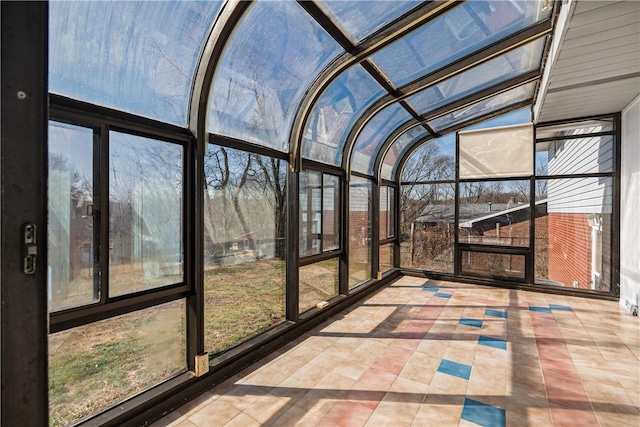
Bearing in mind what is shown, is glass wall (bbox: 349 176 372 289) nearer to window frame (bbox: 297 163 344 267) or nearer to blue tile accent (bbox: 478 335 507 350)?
window frame (bbox: 297 163 344 267)

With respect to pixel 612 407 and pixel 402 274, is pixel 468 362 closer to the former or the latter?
pixel 612 407

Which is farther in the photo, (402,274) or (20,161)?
(402,274)

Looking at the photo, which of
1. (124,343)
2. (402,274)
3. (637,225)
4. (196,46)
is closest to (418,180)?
(402,274)

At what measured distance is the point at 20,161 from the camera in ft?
3.16

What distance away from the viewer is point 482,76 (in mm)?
3898

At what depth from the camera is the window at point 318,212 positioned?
3.71 m

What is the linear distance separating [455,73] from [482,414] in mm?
3534

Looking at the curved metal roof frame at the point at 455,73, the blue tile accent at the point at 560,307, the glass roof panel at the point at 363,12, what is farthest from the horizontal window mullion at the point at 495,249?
the glass roof panel at the point at 363,12

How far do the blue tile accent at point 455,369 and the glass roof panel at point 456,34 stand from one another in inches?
124

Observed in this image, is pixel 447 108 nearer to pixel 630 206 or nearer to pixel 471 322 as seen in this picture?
pixel 630 206

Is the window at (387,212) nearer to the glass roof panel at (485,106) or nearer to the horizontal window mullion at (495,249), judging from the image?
the horizontal window mullion at (495,249)

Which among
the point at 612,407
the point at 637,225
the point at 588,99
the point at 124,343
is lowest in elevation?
the point at 612,407

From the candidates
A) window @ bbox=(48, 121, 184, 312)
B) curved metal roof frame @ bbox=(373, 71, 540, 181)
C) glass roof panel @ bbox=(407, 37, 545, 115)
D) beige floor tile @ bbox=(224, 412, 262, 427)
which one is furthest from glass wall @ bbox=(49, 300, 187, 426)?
curved metal roof frame @ bbox=(373, 71, 540, 181)

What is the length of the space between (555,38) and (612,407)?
330 centimetres
